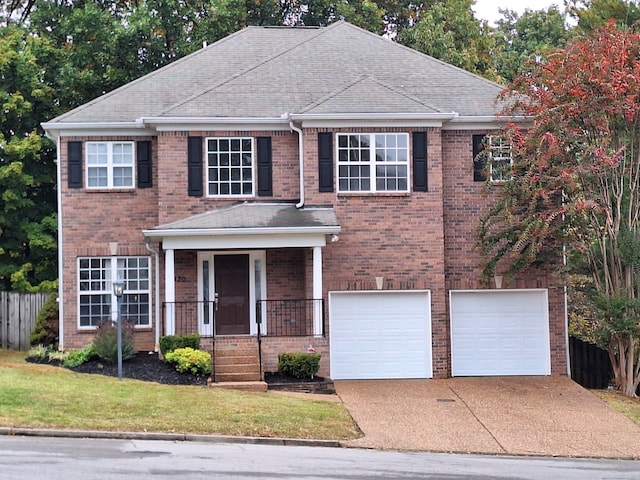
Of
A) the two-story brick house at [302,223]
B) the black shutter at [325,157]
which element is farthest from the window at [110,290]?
the black shutter at [325,157]

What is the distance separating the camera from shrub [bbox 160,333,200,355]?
1961 centimetres

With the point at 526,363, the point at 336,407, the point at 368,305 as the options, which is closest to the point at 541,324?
the point at 526,363

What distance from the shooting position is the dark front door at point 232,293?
71.0ft

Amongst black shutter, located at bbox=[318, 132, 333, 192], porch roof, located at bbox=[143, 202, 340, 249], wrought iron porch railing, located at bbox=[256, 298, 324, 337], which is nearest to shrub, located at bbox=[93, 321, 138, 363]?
porch roof, located at bbox=[143, 202, 340, 249]

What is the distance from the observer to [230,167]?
2150 centimetres

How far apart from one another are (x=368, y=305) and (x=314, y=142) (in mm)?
3875

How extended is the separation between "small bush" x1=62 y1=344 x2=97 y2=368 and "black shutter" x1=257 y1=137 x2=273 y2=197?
17.0ft

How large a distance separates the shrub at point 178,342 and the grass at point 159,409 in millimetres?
1909

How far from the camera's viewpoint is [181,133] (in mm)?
21203

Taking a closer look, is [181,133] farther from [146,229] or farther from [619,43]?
[619,43]

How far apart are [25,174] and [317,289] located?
11.0 m

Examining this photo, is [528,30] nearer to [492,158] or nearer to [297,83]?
[297,83]

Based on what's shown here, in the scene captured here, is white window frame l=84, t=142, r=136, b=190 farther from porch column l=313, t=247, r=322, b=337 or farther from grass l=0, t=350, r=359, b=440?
grass l=0, t=350, r=359, b=440

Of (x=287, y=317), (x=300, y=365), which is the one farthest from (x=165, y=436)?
(x=287, y=317)
